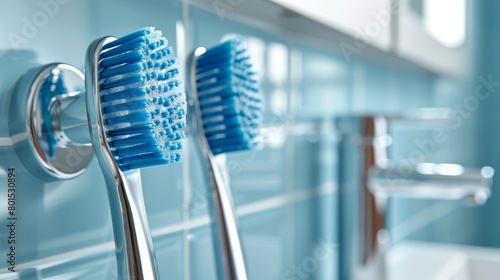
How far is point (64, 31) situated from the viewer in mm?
287

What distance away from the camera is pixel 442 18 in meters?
0.88

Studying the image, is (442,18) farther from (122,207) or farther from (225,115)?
(122,207)

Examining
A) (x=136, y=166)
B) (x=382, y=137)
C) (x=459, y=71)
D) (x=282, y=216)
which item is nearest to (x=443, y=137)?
(x=459, y=71)

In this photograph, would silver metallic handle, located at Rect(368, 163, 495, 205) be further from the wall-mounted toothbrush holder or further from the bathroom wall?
the wall-mounted toothbrush holder

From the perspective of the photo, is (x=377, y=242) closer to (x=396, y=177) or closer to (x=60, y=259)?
(x=396, y=177)

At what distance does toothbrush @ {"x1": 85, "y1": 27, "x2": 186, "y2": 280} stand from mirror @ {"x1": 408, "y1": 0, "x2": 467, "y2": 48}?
46 cm

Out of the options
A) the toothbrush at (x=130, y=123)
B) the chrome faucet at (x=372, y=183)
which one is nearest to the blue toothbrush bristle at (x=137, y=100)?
the toothbrush at (x=130, y=123)

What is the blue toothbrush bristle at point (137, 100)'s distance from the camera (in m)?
0.25

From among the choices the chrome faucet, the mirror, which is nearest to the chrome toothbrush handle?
the chrome faucet

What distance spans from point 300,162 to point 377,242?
0.12 metres

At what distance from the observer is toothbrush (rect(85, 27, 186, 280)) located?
0.83 feet

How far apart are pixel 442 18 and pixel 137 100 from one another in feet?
2.39

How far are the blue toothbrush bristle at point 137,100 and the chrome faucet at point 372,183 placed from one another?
0.36 m

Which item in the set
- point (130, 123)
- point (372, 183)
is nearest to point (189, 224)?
point (130, 123)
